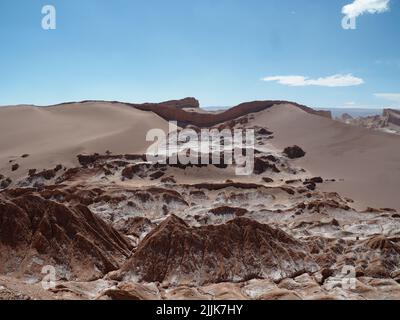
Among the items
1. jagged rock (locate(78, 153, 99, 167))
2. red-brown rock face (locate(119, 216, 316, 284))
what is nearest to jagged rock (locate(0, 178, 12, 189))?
jagged rock (locate(78, 153, 99, 167))

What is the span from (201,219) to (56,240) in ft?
35.5

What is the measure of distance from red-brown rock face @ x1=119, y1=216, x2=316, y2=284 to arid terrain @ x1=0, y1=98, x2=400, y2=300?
57 millimetres

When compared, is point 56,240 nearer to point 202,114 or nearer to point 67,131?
point 67,131

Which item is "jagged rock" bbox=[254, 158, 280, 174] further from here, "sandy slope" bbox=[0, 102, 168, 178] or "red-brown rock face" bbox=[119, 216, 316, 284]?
"red-brown rock face" bbox=[119, 216, 316, 284]

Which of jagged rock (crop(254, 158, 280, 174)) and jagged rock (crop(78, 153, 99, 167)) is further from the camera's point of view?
jagged rock (crop(78, 153, 99, 167))

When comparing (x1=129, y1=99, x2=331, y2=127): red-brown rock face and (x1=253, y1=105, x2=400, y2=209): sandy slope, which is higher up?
(x1=129, y1=99, x2=331, y2=127): red-brown rock face

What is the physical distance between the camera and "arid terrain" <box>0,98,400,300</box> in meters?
18.4

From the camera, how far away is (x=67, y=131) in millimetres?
61594
